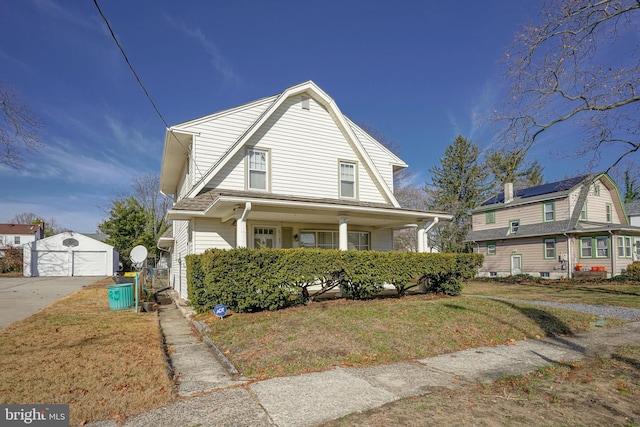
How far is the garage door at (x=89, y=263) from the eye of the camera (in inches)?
1234

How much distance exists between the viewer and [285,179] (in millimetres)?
12867

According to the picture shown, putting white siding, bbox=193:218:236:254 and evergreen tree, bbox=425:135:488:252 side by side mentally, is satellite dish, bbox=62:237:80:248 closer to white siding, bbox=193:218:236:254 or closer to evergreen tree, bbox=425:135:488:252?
white siding, bbox=193:218:236:254

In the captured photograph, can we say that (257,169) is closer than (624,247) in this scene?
Yes

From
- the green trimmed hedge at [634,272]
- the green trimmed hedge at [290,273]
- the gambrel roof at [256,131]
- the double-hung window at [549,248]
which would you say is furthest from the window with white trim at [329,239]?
the green trimmed hedge at [634,272]

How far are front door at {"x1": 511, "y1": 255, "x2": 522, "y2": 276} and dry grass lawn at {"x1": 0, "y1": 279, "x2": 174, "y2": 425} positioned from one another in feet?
86.2

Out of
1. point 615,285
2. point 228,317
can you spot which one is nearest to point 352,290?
point 228,317

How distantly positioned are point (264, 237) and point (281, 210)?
222 centimetres

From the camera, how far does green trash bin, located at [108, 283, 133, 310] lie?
36.5 feet

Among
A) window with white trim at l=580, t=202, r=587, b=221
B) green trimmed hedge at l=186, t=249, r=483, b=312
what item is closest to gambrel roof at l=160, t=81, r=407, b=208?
green trimmed hedge at l=186, t=249, r=483, b=312

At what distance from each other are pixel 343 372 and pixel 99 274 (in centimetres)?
3346

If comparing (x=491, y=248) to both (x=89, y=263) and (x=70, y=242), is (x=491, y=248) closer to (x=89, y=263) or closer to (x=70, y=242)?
(x=89, y=263)

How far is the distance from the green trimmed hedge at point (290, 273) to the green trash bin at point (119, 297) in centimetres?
249

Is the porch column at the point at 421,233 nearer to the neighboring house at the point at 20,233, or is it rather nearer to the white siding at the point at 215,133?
the white siding at the point at 215,133

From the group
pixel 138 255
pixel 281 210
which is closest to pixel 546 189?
pixel 281 210
